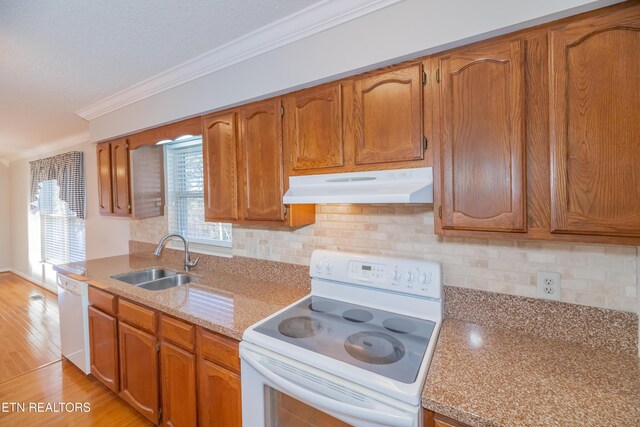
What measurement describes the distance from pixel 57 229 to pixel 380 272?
18.6 ft

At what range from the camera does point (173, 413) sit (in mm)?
1748

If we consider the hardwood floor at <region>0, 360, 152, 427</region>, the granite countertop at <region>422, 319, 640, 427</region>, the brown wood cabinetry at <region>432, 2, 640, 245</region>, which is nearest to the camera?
the granite countertop at <region>422, 319, 640, 427</region>

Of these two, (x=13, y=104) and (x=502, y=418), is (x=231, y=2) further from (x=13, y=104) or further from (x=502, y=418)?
(x=13, y=104)

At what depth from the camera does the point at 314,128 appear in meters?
1.59

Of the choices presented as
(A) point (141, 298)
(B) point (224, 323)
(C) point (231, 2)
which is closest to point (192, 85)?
(C) point (231, 2)

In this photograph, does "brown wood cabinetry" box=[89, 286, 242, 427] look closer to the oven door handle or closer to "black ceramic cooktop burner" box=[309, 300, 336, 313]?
the oven door handle

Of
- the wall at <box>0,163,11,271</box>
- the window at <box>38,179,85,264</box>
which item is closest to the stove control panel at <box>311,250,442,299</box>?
the window at <box>38,179,85,264</box>

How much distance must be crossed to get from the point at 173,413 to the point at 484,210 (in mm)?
1968

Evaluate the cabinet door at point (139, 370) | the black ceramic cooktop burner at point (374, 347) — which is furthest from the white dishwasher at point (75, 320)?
the black ceramic cooktop burner at point (374, 347)

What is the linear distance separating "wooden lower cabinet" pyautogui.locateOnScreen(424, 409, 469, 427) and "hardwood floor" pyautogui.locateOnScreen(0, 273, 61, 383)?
3458 mm

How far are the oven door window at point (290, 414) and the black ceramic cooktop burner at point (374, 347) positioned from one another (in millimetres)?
237

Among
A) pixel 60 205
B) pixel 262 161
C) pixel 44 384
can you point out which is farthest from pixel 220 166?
pixel 60 205

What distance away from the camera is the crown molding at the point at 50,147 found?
158 inches

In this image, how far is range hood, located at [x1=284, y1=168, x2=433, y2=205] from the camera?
1243mm
